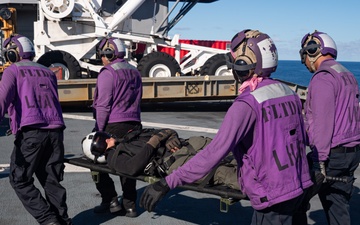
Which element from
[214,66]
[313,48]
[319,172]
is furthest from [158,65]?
[319,172]

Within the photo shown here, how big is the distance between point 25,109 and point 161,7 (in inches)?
464

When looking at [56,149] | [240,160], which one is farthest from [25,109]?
[240,160]

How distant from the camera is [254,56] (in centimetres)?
303

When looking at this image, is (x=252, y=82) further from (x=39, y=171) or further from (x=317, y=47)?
(x=39, y=171)

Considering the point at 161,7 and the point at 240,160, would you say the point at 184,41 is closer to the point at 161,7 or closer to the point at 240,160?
the point at 161,7

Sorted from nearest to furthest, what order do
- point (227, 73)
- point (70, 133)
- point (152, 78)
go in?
point (70, 133), point (152, 78), point (227, 73)

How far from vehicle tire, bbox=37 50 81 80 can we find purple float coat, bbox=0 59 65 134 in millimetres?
8616

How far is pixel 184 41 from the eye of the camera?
15.7m

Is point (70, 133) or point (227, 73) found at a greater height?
point (227, 73)

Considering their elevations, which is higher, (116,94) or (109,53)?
(109,53)

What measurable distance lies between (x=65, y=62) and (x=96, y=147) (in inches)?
355

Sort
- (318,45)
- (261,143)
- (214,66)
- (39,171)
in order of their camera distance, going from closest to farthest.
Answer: (261,143) < (318,45) < (39,171) < (214,66)

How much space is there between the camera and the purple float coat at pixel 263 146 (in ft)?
9.43

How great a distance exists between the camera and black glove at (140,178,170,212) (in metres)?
3.10
